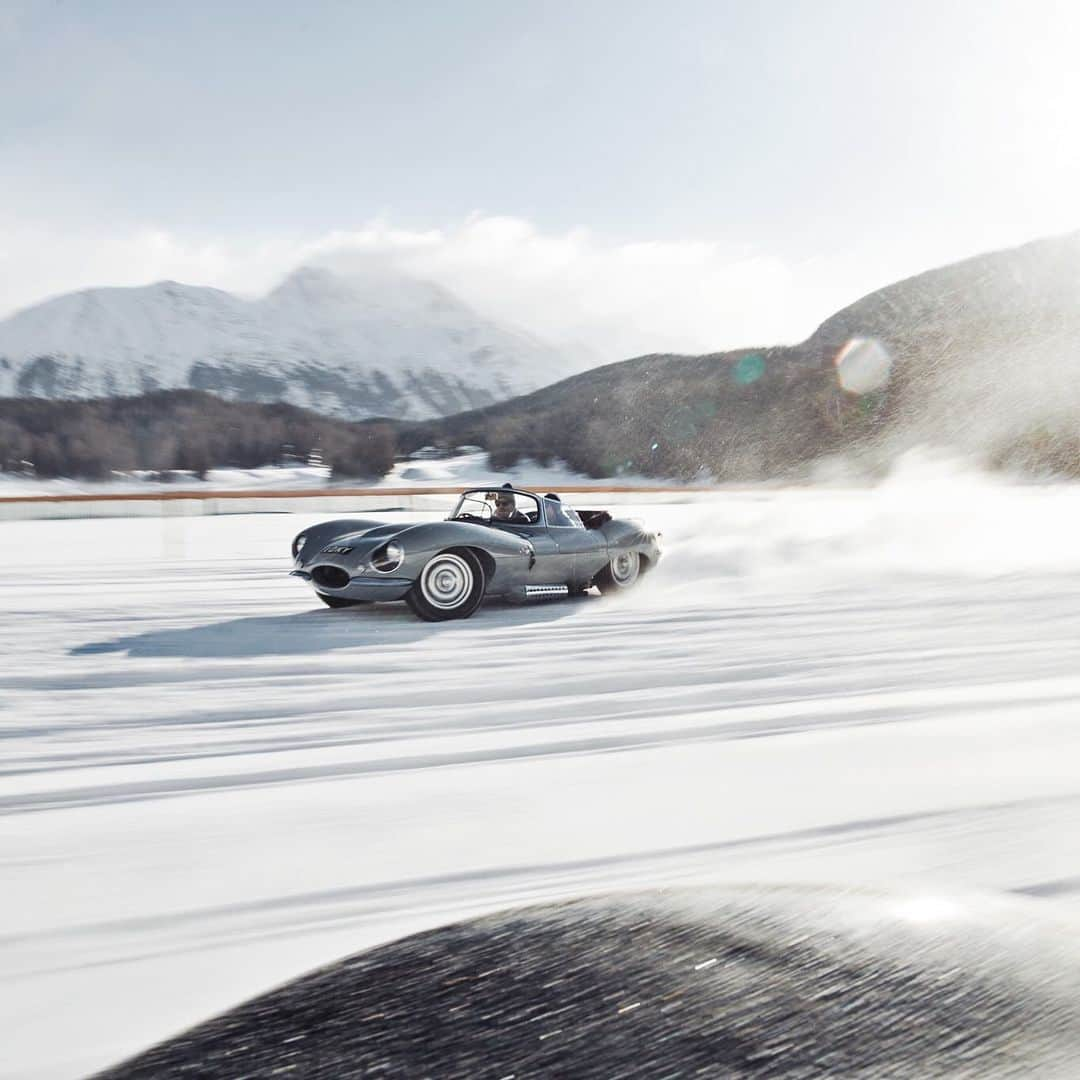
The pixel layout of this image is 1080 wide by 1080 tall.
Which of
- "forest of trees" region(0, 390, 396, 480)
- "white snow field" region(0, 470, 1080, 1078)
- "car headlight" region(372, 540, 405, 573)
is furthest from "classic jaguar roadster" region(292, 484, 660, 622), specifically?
"forest of trees" region(0, 390, 396, 480)

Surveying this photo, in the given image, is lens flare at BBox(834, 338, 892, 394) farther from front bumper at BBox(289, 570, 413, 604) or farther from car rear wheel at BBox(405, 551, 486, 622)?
front bumper at BBox(289, 570, 413, 604)

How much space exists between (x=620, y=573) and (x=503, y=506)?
4.41 ft

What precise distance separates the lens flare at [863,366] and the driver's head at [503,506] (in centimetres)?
8448

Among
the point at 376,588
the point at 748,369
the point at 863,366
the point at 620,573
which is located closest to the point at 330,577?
the point at 376,588

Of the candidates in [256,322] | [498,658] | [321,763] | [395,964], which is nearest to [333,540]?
[498,658]

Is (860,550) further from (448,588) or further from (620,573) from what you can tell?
(448,588)

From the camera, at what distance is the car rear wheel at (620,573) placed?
8.80m

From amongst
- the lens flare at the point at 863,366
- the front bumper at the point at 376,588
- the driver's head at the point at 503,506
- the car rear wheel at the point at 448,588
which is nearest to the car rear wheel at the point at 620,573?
the driver's head at the point at 503,506

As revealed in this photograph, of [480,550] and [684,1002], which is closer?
[684,1002]

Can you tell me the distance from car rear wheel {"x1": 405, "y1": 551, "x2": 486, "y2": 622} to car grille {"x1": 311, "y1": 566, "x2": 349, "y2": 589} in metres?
0.48

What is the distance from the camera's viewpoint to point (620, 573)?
891 centimetres

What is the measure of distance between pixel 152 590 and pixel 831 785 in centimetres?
753

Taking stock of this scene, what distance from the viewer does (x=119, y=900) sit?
2600 mm

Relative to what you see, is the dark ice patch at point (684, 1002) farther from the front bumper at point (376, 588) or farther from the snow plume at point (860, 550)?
the snow plume at point (860, 550)
